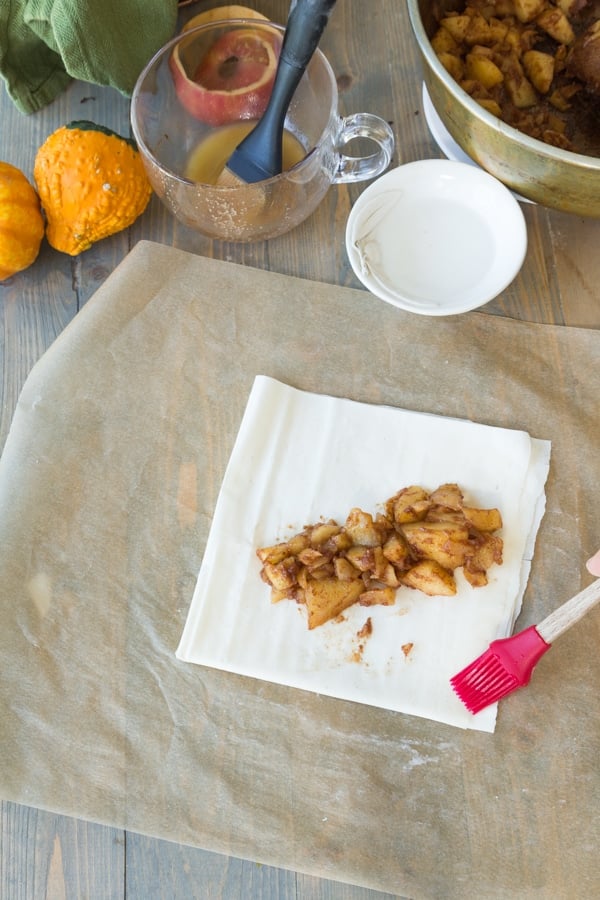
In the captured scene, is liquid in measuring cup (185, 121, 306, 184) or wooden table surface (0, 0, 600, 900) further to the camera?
liquid in measuring cup (185, 121, 306, 184)

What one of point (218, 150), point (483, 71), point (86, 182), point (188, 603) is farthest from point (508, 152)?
point (188, 603)

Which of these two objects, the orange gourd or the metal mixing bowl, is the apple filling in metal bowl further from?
the orange gourd

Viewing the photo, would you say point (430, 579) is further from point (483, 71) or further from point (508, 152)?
point (483, 71)

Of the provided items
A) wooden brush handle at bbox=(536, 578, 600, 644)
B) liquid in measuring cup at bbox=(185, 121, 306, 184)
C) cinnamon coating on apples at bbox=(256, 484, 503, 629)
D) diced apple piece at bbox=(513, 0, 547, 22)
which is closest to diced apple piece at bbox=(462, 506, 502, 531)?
cinnamon coating on apples at bbox=(256, 484, 503, 629)

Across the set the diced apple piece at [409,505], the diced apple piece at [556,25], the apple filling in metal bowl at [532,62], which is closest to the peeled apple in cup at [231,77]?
the apple filling in metal bowl at [532,62]

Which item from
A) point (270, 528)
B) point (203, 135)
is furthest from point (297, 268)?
point (270, 528)

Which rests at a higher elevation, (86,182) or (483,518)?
(86,182)

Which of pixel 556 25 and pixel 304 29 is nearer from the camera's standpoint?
pixel 304 29
